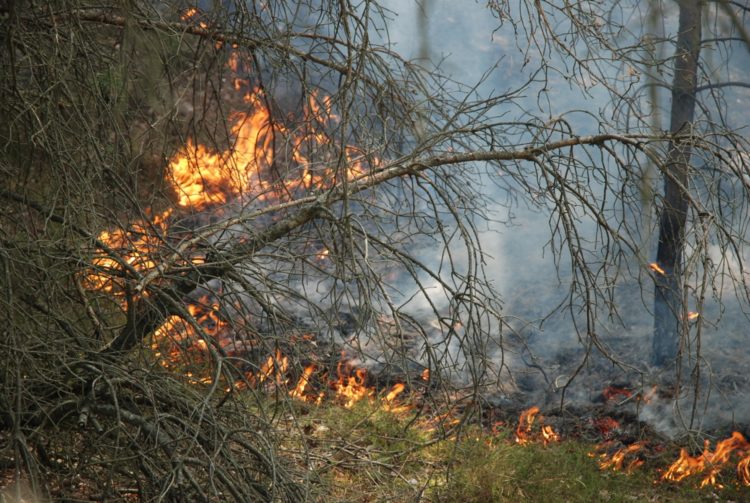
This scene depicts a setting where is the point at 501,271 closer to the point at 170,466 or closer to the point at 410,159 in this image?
the point at 410,159

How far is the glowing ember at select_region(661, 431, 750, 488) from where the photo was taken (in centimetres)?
711

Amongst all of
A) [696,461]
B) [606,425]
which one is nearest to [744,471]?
[696,461]

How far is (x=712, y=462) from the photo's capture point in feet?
23.9

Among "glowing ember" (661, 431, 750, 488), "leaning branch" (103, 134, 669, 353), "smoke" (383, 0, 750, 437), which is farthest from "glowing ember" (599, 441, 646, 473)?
"leaning branch" (103, 134, 669, 353)

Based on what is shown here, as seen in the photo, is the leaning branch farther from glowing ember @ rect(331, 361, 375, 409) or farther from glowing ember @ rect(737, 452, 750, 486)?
glowing ember @ rect(331, 361, 375, 409)

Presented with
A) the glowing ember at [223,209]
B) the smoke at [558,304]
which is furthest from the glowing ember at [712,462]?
the glowing ember at [223,209]

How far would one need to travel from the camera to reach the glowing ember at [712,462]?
711 centimetres

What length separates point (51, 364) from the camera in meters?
3.89

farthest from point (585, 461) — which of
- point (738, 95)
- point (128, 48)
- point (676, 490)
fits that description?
point (128, 48)

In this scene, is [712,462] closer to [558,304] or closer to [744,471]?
[744,471]

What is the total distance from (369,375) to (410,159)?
537 centimetres

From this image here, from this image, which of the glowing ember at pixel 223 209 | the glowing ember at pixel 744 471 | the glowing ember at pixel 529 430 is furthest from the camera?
the glowing ember at pixel 529 430

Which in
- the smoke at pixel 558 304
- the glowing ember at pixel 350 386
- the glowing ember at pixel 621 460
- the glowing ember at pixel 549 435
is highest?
the smoke at pixel 558 304

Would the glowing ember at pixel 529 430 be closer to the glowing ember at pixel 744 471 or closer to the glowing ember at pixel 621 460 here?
the glowing ember at pixel 621 460
